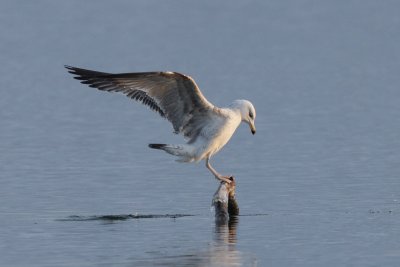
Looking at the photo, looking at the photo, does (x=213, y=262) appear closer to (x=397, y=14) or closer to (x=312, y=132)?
(x=312, y=132)

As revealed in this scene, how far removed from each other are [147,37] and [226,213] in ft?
188

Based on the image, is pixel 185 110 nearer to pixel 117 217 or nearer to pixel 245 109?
pixel 245 109

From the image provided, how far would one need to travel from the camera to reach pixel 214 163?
87.6 ft

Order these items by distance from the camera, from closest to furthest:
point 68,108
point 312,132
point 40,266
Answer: point 40,266, point 312,132, point 68,108

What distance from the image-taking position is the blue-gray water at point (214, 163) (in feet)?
59.1

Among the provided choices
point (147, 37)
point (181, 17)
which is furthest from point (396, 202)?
point (181, 17)

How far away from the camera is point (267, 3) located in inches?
3593

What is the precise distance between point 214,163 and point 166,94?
7.18 m

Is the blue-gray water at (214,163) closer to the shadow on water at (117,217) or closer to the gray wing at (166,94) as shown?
the shadow on water at (117,217)

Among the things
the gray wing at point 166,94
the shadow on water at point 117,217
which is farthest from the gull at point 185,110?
the shadow on water at point 117,217

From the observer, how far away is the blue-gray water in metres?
18.0

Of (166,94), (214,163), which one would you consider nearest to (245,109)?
(166,94)

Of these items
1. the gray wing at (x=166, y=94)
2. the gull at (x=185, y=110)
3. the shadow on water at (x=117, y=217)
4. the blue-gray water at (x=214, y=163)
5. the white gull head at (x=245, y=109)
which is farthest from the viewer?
the shadow on water at (x=117, y=217)

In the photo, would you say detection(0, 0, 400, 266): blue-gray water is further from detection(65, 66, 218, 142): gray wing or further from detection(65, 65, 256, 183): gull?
detection(65, 66, 218, 142): gray wing
